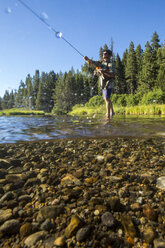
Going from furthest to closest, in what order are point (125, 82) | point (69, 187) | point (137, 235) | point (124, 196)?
point (125, 82) → point (69, 187) → point (124, 196) → point (137, 235)

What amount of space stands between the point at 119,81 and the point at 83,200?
6056 centimetres

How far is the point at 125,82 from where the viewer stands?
59.1 meters

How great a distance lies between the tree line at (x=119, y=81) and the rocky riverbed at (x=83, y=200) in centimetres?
3444

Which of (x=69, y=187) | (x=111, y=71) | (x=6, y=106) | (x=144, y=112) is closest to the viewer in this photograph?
(x=69, y=187)

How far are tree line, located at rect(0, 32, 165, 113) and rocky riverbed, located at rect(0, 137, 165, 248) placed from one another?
3444cm

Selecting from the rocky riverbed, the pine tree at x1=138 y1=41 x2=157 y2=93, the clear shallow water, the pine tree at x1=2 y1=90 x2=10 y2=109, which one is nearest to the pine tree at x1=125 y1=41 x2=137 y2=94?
the pine tree at x1=138 y1=41 x2=157 y2=93

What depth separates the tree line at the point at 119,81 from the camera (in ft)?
138

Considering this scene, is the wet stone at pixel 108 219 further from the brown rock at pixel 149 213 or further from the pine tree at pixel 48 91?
the pine tree at pixel 48 91

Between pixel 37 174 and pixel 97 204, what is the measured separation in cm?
100

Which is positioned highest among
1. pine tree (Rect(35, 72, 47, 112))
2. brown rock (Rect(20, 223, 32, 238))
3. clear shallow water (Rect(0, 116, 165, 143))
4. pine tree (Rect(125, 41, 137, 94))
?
pine tree (Rect(125, 41, 137, 94))

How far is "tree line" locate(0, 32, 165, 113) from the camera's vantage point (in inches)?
1661

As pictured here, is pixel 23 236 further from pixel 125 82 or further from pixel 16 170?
pixel 125 82

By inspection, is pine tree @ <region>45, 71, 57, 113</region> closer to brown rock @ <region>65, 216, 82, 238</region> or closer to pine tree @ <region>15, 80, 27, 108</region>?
pine tree @ <region>15, 80, 27, 108</region>

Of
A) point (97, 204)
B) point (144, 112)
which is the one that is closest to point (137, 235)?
point (97, 204)
